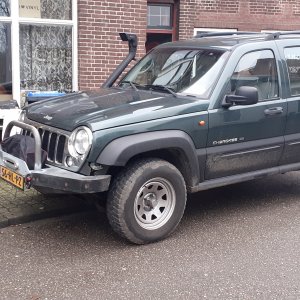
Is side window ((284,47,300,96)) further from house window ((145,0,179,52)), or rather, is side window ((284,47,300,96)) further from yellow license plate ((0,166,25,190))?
house window ((145,0,179,52))

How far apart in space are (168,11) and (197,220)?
24.9 ft

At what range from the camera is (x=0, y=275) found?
3.93 meters

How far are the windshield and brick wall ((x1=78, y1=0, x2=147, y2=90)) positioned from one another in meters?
3.11

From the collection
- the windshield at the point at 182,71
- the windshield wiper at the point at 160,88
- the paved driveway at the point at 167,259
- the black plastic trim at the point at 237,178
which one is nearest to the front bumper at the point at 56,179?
the paved driveway at the point at 167,259

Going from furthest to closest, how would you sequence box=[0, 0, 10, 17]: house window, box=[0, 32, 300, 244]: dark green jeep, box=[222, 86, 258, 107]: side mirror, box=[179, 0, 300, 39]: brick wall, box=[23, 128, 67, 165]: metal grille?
box=[179, 0, 300, 39]: brick wall
box=[0, 0, 10, 17]: house window
box=[222, 86, 258, 107]: side mirror
box=[23, 128, 67, 165]: metal grille
box=[0, 32, 300, 244]: dark green jeep

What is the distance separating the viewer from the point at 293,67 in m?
5.49

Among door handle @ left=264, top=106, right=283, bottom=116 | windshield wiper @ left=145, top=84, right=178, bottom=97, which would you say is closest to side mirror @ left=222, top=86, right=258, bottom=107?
door handle @ left=264, top=106, right=283, bottom=116

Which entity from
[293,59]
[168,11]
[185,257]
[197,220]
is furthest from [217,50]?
[168,11]

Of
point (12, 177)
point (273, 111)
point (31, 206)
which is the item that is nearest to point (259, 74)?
point (273, 111)

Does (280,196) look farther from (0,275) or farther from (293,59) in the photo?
(0,275)

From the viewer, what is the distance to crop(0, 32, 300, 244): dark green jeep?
4.20 meters

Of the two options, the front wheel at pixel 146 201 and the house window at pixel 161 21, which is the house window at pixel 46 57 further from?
the front wheel at pixel 146 201

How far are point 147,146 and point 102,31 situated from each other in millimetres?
4986

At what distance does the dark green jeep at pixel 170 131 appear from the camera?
13.8ft
